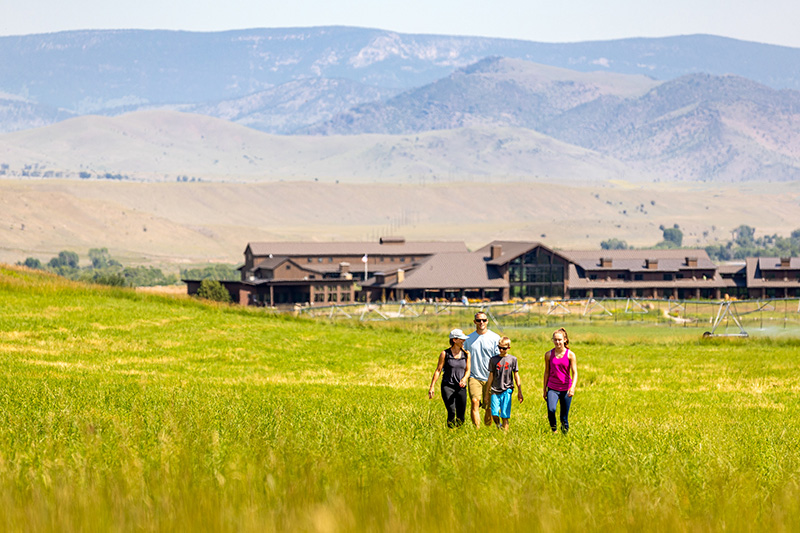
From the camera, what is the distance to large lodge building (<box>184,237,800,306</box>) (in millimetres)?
133625

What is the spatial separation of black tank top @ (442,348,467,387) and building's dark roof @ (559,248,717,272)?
12647 centimetres

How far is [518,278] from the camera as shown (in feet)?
449

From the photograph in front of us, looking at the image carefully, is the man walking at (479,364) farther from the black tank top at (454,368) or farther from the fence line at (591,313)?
the fence line at (591,313)

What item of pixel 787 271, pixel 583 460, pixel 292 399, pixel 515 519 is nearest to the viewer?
pixel 515 519

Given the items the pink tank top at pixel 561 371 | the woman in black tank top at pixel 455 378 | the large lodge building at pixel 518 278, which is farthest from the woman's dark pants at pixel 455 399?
the large lodge building at pixel 518 278

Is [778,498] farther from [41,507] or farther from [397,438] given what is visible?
[41,507]

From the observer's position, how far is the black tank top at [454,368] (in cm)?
1742

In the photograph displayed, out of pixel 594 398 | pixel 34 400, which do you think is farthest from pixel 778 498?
pixel 594 398

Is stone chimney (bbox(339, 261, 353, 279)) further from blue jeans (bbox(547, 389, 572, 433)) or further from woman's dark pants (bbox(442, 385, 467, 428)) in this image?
woman's dark pants (bbox(442, 385, 467, 428))

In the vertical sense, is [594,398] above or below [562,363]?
below

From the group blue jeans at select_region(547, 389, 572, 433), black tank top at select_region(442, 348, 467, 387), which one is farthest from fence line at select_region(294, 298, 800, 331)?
black tank top at select_region(442, 348, 467, 387)

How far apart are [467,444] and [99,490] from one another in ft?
18.5

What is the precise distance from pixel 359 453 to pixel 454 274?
12462 cm

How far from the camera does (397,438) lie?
1393cm
